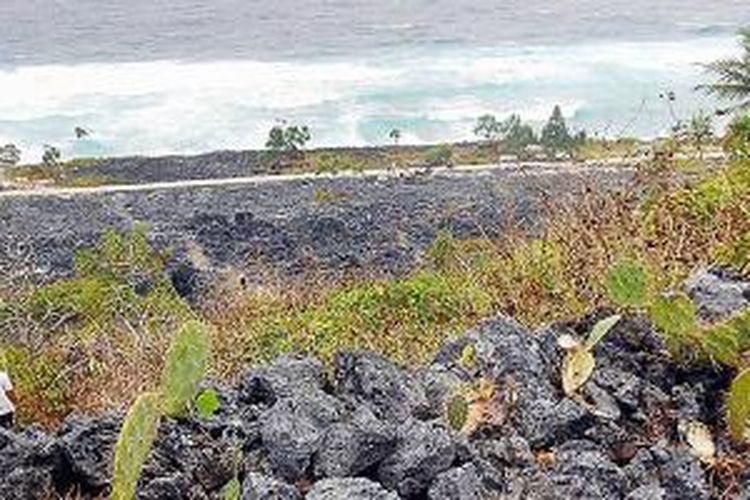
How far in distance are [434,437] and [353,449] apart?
9.4 inches

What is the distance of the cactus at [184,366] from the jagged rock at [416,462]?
0.61m

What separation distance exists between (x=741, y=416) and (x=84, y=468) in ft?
6.55

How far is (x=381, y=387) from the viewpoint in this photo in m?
4.44

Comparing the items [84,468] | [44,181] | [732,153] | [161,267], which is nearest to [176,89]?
[44,181]

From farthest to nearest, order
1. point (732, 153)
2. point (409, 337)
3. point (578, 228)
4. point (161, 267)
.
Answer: point (161, 267) < point (732, 153) < point (409, 337) < point (578, 228)

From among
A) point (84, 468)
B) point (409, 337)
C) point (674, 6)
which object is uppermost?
point (84, 468)

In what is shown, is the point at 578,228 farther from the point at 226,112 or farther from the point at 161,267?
the point at 226,112

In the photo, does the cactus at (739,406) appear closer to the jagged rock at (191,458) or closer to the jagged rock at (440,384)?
the jagged rock at (440,384)

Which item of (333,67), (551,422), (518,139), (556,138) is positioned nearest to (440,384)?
(551,422)

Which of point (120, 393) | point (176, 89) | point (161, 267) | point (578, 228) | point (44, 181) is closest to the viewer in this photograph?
point (120, 393)

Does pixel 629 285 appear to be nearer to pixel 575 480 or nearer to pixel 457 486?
pixel 575 480

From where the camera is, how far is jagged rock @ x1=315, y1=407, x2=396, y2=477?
4.00 meters

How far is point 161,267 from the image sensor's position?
2747cm

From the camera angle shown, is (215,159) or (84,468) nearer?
(84,468)
